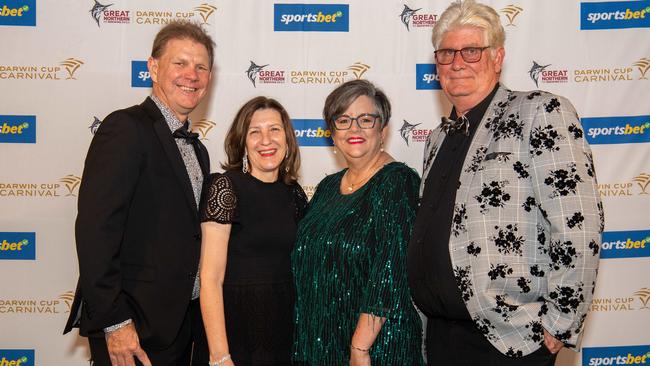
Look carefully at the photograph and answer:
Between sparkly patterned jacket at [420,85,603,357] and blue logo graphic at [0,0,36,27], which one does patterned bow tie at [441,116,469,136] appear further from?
blue logo graphic at [0,0,36,27]

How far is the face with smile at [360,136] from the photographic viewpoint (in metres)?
2.58

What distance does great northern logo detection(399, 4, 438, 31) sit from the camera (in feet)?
13.0

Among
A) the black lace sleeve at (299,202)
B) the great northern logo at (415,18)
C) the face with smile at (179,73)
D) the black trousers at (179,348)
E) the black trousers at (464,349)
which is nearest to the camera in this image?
the black trousers at (464,349)

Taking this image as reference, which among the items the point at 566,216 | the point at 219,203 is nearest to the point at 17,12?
the point at 219,203

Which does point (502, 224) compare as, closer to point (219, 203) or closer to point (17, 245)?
point (219, 203)

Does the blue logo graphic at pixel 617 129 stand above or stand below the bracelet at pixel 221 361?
above

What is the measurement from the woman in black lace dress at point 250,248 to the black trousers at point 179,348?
147 mm

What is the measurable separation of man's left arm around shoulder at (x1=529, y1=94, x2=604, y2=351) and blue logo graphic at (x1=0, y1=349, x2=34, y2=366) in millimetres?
3309

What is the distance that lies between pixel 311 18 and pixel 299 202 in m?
1.61

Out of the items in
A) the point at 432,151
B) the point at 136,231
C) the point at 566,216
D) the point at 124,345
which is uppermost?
the point at 432,151

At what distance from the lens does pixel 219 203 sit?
2.46 m

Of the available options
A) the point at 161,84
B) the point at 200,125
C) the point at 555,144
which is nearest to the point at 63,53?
the point at 200,125

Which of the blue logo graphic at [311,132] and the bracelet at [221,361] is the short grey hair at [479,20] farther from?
the blue logo graphic at [311,132]

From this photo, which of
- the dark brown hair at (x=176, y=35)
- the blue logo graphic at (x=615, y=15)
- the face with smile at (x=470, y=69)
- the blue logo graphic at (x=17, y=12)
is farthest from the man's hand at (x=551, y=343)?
the blue logo graphic at (x=17, y=12)
